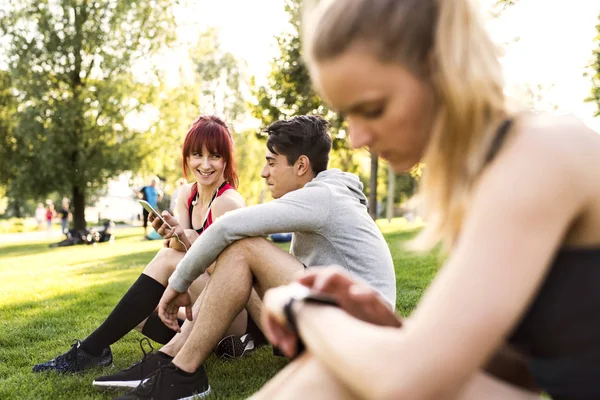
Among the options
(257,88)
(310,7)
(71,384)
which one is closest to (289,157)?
(71,384)

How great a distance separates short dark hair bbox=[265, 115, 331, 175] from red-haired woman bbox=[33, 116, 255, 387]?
2.02ft

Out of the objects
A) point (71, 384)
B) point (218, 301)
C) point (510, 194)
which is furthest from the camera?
point (71, 384)

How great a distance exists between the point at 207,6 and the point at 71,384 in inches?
991

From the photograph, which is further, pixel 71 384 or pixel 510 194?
pixel 71 384

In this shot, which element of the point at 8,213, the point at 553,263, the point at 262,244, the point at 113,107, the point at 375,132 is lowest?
the point at 8,213

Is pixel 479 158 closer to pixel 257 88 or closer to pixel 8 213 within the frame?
pixel 257 88

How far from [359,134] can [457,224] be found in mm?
270

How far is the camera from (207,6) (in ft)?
88.0

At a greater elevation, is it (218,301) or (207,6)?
(207,6)

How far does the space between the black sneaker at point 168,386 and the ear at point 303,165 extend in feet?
4.22

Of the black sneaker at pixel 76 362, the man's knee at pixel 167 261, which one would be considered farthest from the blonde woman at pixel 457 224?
the black sneaker at pixel 76 362

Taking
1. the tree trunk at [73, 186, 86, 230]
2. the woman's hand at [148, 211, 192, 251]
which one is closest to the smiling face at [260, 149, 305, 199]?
the woman's hand at [148, 211, 192, 251]

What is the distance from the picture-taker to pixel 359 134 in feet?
4.30

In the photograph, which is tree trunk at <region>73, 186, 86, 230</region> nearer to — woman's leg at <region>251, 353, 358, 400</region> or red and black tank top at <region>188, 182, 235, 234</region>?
red and black tank top at <region>188, 182, 235, 234</region>
